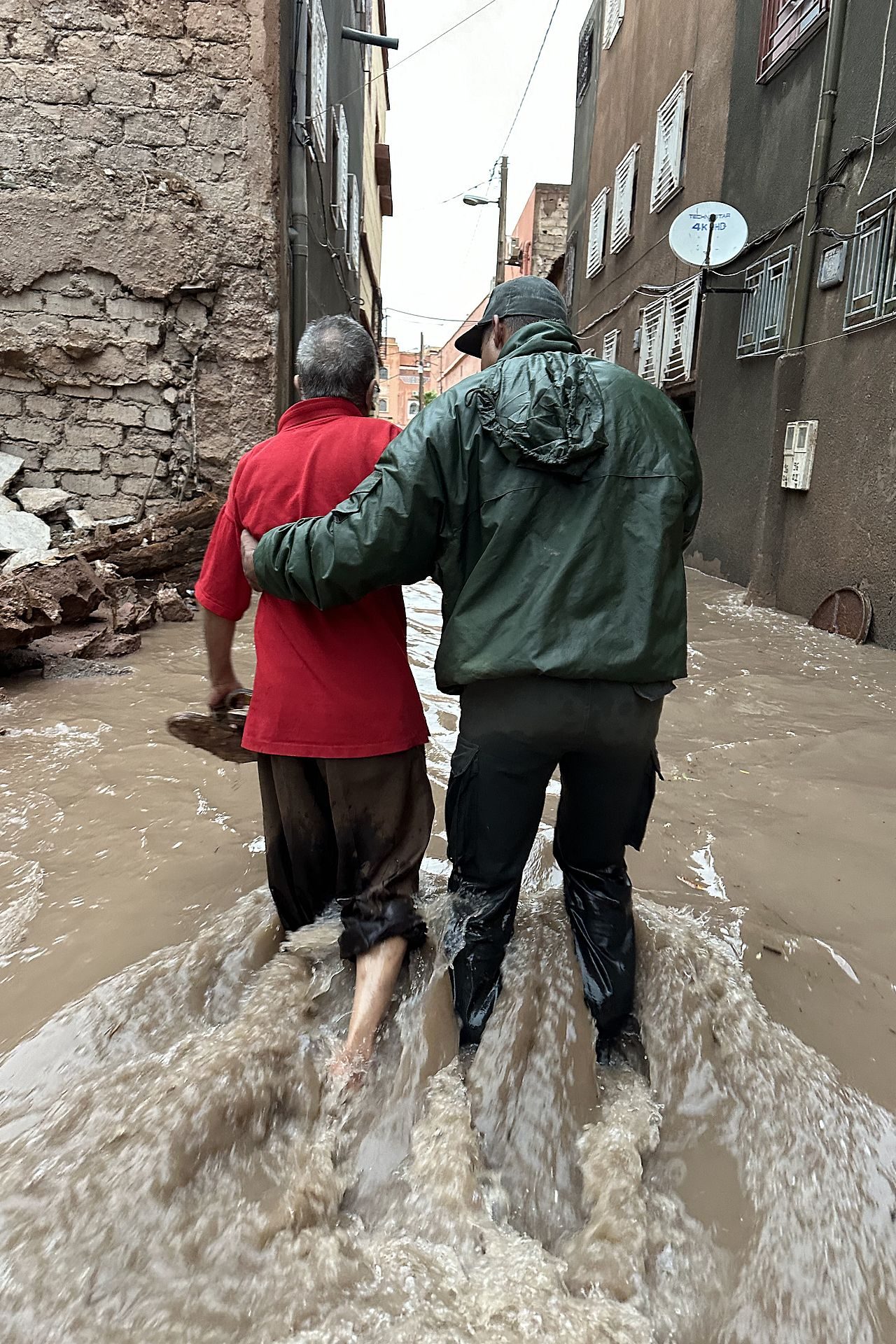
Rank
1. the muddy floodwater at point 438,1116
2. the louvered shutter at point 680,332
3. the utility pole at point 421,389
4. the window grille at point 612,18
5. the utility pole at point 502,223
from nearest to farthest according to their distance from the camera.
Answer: the muddy floodwater at point 438,1116 < the louvered shutter at point 680,332 < the window grille at point 612,18 < the utility pole at point 502,223 < the utility pole at point 421,389

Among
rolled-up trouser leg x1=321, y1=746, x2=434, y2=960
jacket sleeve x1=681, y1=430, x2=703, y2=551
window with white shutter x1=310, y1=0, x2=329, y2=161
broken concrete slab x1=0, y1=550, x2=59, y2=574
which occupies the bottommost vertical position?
rolled-up trouser leg x1=321, y1=746, x2=434, y2=960

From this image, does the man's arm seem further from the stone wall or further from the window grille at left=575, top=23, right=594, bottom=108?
the window grille at left=575, top=23, right=594, bottom=108

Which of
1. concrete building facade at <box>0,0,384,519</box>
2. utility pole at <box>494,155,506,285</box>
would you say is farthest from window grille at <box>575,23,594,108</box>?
concrete building facade at <box>0,0,384,519</box>

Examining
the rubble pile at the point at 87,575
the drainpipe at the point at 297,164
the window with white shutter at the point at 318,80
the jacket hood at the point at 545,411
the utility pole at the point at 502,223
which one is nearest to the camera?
the jacket hood at the point at 545,411

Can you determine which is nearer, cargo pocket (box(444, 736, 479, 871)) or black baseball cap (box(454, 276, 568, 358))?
cargo pocket (box(444, 736, 479, 871))

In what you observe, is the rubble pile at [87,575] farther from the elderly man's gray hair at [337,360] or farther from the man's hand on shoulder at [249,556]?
the elderly man's gray hair at [337,360]

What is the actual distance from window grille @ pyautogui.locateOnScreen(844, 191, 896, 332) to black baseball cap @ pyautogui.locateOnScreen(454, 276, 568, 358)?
201 inches

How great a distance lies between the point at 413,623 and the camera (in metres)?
7.00

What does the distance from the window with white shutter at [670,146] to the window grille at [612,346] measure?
7.98 feet

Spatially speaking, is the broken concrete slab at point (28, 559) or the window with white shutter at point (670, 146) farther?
the window with white shutter at point (670, 146)

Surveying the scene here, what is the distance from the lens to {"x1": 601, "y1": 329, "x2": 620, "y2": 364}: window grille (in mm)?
14195

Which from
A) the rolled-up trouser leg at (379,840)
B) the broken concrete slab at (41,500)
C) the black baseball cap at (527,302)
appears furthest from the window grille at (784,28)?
the rolled-up trouser leg at (379,840)

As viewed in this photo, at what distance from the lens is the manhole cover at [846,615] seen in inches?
242

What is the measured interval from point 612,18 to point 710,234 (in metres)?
9.56
